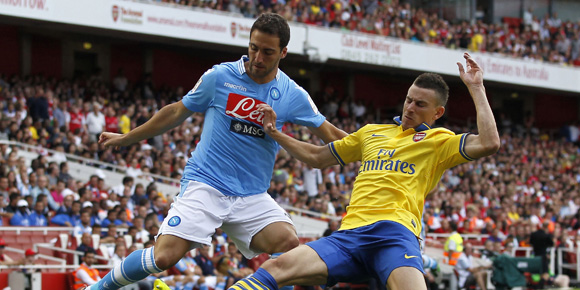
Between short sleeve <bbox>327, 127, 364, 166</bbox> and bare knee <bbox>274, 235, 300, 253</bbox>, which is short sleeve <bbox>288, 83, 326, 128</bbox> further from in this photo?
bare knee <bbox>274, 235, 300, 253</bbox>

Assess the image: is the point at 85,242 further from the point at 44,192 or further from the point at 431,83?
the point at 431,83

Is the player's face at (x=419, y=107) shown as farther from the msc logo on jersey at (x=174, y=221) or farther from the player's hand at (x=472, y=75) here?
the msc logo on jersey at (x=174, y=221)

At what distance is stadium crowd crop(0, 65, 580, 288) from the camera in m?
13.6

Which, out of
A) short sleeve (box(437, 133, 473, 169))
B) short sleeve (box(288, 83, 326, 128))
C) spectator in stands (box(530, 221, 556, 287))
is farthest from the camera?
spectator in stands (box(530, 221, 556, 287))

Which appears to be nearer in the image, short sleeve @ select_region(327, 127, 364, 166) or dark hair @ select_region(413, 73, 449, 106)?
dark hair @ select_region(413, 73, 449, 106)

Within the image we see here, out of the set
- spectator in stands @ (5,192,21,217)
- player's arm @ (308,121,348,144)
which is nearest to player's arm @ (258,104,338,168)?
player's arm @ (308,121,348,144)

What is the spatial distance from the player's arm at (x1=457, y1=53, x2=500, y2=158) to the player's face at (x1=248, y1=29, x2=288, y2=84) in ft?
4.66

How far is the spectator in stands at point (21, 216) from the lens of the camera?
43.2 ft

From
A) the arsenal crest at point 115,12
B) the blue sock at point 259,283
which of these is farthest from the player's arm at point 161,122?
the arsenal crest at point 115,12

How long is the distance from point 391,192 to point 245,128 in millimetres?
1343

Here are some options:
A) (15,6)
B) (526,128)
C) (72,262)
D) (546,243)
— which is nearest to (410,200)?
(72,262)

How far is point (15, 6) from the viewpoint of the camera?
1873cm

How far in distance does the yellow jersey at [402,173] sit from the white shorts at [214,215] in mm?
868

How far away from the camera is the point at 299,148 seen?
6.18 m
